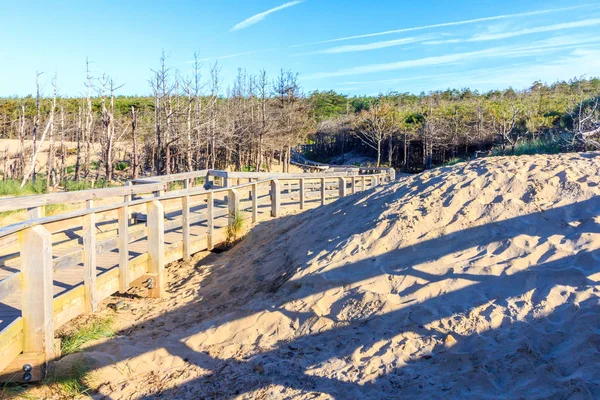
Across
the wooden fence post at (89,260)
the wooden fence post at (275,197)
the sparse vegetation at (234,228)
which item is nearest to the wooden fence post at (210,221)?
the sparse vegetation at (234,228)

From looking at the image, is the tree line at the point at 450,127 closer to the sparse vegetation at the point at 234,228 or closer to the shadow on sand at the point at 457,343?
the sparse vegetation at the point at 234,228

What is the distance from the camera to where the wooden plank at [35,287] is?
384cm

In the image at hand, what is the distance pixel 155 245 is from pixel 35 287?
2.66 m

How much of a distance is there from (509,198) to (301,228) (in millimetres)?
3394

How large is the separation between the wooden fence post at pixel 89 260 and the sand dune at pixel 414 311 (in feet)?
1.60

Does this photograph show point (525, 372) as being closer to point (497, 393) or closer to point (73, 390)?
point (497, 393)

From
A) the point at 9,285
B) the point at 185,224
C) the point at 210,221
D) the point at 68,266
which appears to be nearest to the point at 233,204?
the point at 210,221

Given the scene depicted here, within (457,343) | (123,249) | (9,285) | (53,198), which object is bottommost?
(457,343)

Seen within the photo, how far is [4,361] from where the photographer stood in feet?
11.7

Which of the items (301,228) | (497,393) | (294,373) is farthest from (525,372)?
(301,228)

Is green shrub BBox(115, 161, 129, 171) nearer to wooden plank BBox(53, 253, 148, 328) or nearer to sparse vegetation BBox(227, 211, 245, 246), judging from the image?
sparse vegetation BBox(227, 211, 245, 246)

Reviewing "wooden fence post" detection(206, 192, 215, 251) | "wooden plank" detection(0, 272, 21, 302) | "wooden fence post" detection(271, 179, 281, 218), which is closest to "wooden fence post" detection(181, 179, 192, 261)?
"wooden fence post" detection(206, 192, 215, 251)

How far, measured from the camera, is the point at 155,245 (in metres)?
6.52

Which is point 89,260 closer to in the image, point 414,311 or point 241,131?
Result: point 414,311
